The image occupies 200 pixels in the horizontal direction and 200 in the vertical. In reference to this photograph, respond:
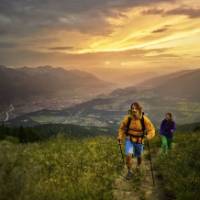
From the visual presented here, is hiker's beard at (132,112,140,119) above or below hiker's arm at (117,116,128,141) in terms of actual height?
above

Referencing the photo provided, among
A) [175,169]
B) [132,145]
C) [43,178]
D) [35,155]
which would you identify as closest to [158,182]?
[175,169]

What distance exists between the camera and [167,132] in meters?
19.0

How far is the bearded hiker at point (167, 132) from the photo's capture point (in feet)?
60.7

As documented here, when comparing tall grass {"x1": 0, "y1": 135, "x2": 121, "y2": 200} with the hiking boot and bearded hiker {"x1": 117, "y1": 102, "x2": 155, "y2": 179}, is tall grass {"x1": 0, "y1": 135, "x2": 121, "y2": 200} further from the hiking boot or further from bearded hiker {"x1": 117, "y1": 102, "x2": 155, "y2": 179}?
bearded hiker {"x1": 117, "y1": 102, "x2": 155, "y2": 179}

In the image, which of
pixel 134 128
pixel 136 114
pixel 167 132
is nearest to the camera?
pixel 136 114

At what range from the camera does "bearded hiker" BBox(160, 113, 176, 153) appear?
18516 mm

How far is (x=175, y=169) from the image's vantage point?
13.8 meters

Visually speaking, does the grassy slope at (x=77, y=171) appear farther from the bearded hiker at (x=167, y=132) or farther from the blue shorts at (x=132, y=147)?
the blue shorts at (x=132, y=147)

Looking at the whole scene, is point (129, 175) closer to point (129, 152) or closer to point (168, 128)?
point (129, 152)

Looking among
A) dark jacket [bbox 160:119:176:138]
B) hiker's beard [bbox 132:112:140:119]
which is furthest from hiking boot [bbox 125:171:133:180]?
dark jacket [bbox 160:119:176:138]

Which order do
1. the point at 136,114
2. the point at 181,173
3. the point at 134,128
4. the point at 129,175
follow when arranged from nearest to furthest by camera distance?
the point at 181,173
the point at 129,175
the point at 136,114
the point at 134,128

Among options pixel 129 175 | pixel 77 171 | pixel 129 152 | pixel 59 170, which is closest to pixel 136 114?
pixel 129 152

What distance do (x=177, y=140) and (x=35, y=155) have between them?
9192 mm

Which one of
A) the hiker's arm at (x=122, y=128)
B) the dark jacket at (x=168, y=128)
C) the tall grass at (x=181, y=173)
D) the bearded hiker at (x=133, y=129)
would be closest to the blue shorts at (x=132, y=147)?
the bearded hiker at (x=133, y=129)
